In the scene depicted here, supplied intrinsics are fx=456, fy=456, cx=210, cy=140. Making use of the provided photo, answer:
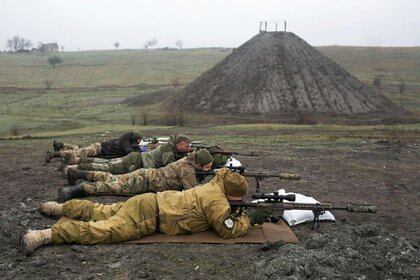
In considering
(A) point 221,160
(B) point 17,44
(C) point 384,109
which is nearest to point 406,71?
(C) point 384,109

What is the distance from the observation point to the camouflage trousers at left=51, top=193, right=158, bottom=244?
19.7 feet

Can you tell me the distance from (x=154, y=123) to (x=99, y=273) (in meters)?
21.8

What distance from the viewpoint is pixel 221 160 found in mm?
10344

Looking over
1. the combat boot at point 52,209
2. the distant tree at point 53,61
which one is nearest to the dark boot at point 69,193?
the combat boot at point 52,209

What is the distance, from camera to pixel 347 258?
5871mm

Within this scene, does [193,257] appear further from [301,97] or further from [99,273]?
[301,97]

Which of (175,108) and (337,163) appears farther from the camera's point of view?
(175,108)

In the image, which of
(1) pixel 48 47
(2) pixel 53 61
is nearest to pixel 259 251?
(2) pixel 53 61

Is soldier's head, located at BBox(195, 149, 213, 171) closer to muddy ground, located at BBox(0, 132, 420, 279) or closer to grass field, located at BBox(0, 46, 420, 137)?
muddy ground, located at BBox(0, 132, 420, 279)

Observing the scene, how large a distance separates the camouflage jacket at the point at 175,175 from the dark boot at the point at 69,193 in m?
1.12

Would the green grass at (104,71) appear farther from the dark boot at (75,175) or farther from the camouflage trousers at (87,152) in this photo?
the dark boot at (75,175)

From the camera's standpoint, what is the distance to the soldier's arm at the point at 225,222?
247 inches

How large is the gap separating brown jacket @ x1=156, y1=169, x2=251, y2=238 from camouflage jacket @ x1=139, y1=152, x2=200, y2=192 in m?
1.38

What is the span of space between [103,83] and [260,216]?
174 ft
